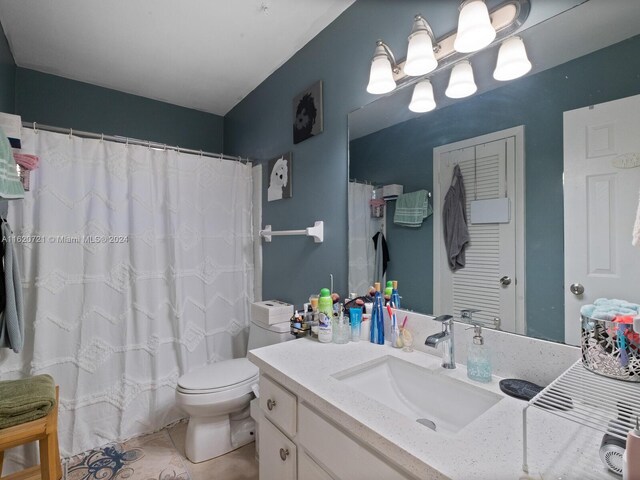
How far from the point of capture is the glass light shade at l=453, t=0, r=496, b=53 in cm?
101

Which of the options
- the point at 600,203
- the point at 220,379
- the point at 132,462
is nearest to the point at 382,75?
the point at 600,203

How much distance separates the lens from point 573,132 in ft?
2.94

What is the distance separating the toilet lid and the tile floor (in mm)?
445

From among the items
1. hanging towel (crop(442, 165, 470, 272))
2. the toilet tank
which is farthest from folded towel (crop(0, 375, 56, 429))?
hanging towel (crop(442, 165, 470, 272))

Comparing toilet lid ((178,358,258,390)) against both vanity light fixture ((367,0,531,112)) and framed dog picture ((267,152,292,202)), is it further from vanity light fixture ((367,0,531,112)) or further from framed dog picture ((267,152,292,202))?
vanity light fixture ((367,0,531,112))

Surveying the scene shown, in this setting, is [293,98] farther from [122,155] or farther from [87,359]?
[87,359]

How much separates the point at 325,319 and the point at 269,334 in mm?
671

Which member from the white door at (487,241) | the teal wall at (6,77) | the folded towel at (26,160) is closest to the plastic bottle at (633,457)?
the white door at (487,241)

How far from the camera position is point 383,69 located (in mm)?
1330

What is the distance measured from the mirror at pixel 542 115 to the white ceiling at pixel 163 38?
0.93 metres

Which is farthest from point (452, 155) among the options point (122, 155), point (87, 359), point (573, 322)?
point (87, 359)

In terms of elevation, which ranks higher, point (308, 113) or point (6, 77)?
point (6, 77)

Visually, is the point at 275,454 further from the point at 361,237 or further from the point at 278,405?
the point at 361,237

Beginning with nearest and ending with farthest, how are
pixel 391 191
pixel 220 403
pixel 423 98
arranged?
1. pixel 423 98
2. pixel 391 191
3. pixel 220 403
